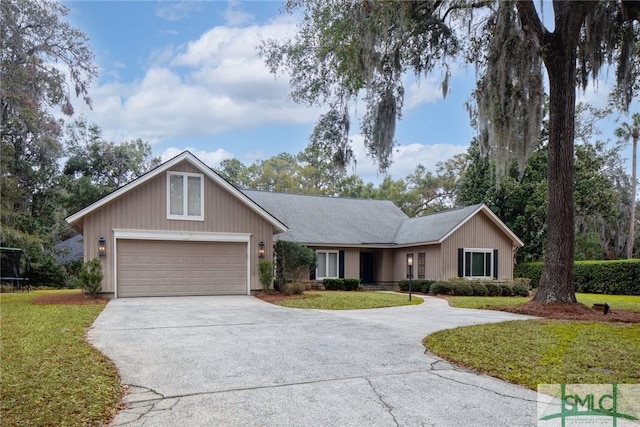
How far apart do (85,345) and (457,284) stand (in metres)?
14.4

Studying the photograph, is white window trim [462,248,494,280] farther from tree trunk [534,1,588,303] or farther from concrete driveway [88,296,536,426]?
concrete driveway [88,296,536,426]

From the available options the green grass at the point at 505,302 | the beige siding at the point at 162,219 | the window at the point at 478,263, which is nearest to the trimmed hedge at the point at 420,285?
the window at the point at 478,263

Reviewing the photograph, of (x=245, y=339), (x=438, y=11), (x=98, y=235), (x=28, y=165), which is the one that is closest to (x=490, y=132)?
(x=438, y=11)

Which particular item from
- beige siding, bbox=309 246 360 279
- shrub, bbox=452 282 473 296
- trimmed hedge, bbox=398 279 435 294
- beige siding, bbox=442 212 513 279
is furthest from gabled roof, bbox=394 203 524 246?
beige siding, bbox=309 246 360 279

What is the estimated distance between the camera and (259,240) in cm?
1547

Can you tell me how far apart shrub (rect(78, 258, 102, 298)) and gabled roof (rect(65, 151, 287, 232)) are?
1.44m

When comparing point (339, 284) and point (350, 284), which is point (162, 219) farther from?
point (350, 284)

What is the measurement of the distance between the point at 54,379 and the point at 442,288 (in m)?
15.4

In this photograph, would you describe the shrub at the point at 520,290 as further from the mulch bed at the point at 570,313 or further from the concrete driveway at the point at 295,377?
the concrete driveway at the point at 295,377

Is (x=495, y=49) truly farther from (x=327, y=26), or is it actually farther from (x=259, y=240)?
(x=259, y=240)

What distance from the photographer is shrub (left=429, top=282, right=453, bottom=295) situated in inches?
699

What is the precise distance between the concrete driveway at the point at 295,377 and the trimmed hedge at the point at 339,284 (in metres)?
9.92

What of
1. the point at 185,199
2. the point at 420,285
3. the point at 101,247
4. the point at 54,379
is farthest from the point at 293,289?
the point at 54,379

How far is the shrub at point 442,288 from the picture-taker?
17750mm
